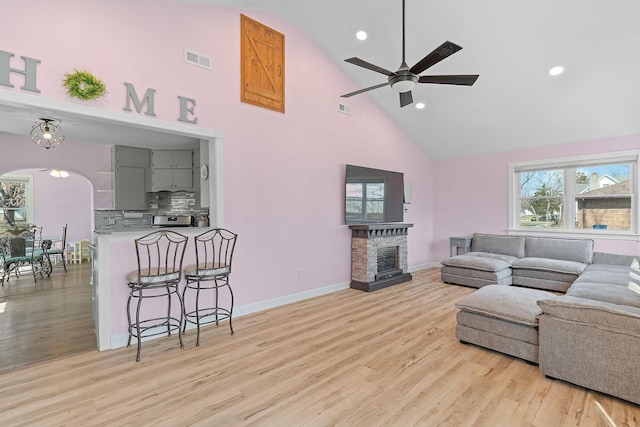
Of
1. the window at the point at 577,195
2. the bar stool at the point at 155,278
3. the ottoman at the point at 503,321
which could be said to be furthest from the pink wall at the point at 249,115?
the window at the point at 577,195

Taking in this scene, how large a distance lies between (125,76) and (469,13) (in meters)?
4.03

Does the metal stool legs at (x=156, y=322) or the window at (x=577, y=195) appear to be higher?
the window at (x=577, y=195)

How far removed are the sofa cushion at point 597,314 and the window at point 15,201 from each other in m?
10.6

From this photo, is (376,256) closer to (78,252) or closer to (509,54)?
(509,54)

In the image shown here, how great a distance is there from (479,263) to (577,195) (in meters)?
2.39

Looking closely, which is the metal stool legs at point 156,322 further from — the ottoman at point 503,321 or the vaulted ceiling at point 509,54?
the vaulted ceiling at point 509,54

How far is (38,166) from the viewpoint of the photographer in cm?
612

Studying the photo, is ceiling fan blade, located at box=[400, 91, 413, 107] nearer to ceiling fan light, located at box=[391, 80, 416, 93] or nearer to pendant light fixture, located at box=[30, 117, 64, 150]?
ceiling fan light, located at box=[391, 80, 416, 93]

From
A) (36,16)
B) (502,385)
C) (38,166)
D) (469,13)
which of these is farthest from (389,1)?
(38,166)

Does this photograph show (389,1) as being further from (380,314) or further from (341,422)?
(341,422)

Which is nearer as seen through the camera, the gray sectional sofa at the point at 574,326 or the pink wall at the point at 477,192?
the gray sectional sofa at the point at 574,326

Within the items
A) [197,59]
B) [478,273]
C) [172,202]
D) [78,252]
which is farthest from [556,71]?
[78,252]

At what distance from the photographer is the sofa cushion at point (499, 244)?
5805 mm

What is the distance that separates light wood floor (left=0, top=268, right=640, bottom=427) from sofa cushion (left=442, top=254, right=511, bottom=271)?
217 centimetres
